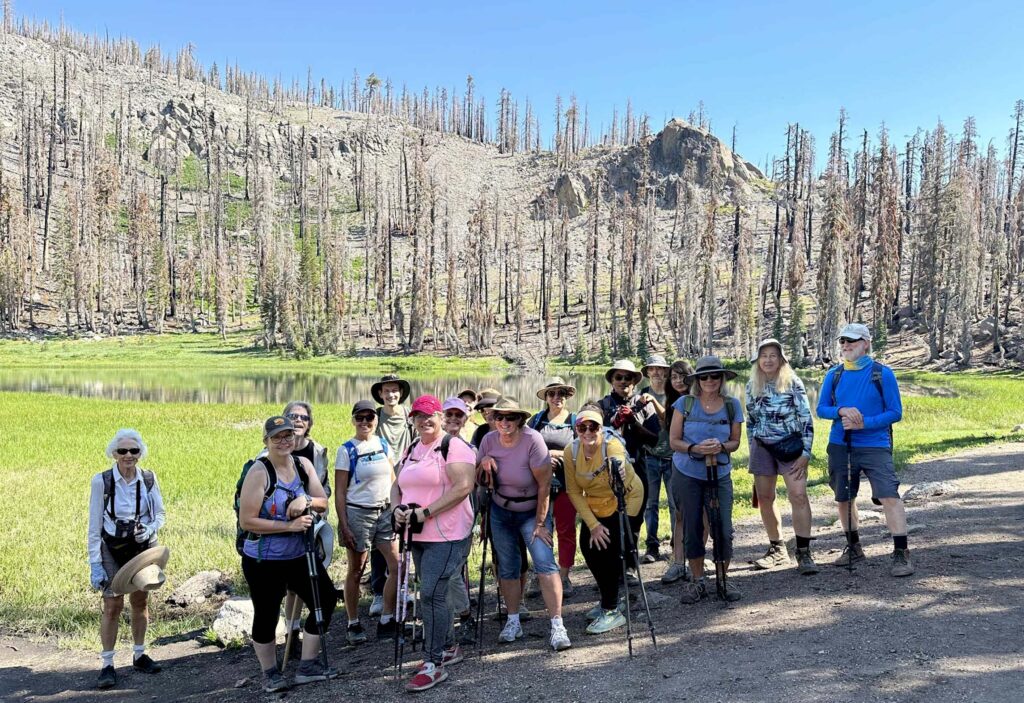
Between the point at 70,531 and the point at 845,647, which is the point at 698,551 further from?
the point at 70,531

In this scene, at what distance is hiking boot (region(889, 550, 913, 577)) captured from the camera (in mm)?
6902

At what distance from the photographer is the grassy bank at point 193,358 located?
2286 inches

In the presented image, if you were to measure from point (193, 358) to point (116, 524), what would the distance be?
6333 centimetres

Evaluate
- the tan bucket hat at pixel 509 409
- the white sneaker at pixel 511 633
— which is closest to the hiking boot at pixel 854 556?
the white sneaker at pixel 511 633

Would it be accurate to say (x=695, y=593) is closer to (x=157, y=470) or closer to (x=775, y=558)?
(x=775, y=558)

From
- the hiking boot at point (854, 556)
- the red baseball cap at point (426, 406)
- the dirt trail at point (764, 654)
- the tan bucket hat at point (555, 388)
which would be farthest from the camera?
the hiking boot at point (854, 556)

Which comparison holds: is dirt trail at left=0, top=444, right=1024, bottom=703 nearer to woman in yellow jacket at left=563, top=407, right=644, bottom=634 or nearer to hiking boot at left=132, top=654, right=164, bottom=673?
hiking boot at left=132, top=654, right=164, bottom=673

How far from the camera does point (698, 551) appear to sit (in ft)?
23.5

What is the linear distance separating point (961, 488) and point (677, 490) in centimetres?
715

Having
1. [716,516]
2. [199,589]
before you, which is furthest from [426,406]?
[199,589]

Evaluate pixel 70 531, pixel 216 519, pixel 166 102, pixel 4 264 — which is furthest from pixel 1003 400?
pixel 166 102

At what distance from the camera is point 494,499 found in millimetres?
6344

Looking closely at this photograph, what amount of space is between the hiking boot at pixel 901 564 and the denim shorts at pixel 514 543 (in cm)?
358

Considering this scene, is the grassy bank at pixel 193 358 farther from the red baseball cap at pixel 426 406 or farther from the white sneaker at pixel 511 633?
the red baseball cap at pixel 426 406
